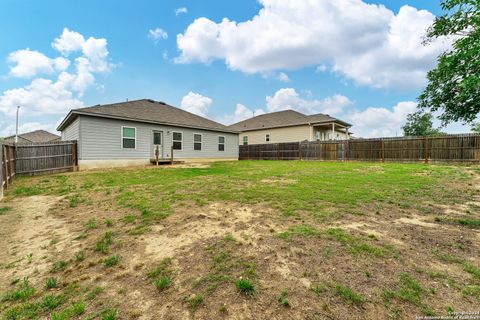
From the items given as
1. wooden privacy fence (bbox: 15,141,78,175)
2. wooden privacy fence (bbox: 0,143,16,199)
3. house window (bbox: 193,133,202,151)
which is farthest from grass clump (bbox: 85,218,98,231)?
house window (bbox: 193,133,202,151)

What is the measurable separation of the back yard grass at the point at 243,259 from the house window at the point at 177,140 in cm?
1094

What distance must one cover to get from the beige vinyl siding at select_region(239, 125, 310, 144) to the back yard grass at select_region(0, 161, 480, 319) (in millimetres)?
17697

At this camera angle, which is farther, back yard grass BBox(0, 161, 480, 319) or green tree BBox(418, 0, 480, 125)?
green tree BBox(418, 0, 480, 125)

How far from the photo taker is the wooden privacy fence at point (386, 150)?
12090 millimetres

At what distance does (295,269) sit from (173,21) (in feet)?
54.7

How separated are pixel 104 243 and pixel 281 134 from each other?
880 inches

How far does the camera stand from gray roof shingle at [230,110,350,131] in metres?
22.3

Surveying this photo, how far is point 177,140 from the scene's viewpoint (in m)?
16.0

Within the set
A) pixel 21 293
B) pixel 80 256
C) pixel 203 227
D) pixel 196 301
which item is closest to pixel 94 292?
pixel 21 293

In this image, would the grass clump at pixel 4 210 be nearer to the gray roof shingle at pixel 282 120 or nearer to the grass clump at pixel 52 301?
the grass clump at pixel 52 301

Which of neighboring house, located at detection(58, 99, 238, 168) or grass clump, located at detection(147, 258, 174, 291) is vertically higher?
neighboring house, located at detection(58, 99, 238, 168)

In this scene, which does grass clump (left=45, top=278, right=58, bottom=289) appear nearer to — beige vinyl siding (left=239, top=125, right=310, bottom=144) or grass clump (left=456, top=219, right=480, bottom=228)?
grass clump (left=456, top=219, right=480, bottom=228)

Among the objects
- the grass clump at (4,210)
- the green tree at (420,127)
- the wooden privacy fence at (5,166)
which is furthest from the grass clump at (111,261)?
the green tree at (420,127)

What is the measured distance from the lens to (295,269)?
2.31 m
